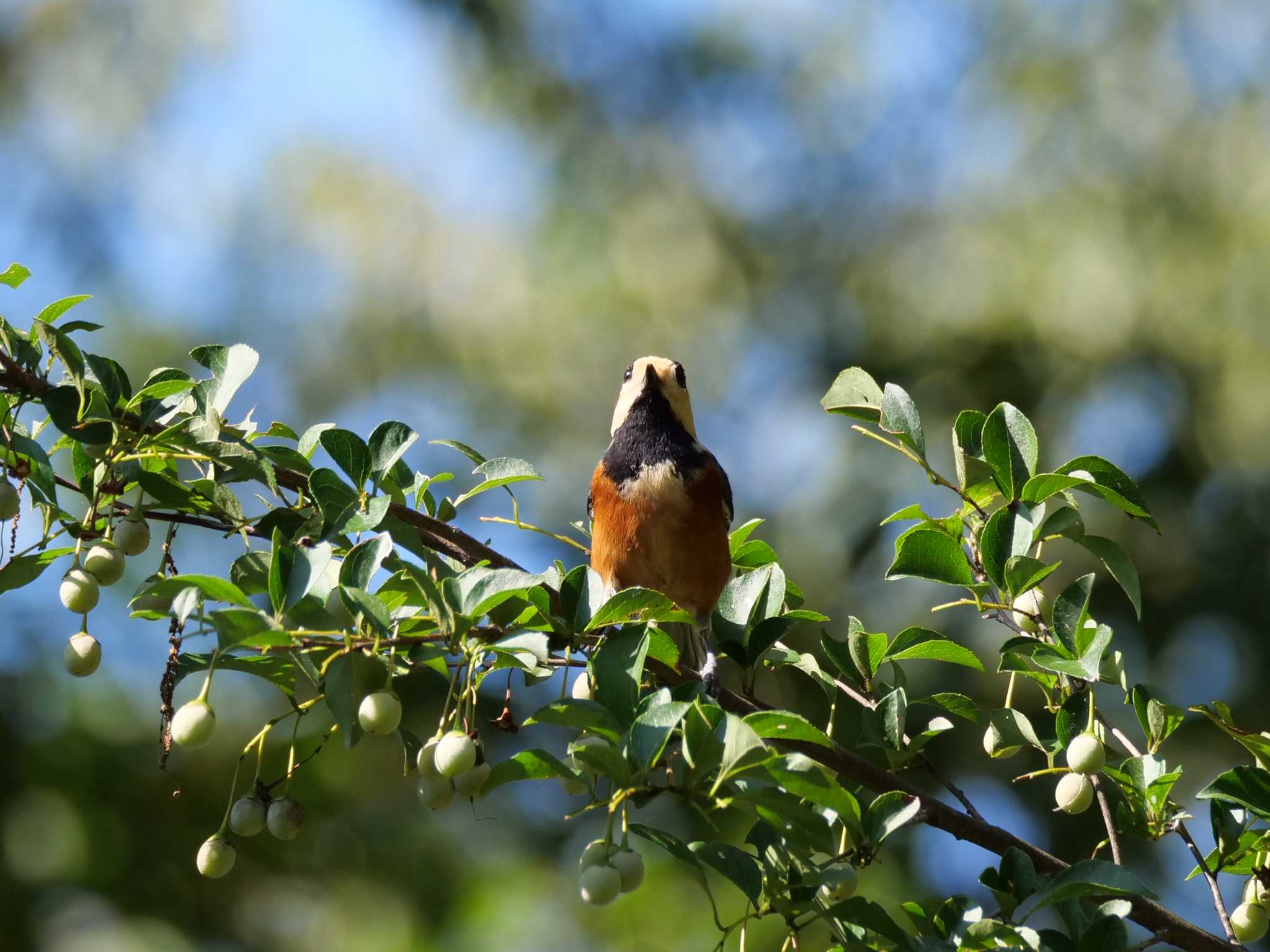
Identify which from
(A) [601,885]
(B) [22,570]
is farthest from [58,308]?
(A) [601,885]

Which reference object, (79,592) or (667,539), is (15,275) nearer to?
(79,592)

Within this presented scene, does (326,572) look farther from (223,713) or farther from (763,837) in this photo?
(223,713)

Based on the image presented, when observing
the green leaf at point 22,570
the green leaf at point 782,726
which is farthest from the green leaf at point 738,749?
the green leaf at point 22,570

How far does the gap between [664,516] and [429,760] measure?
146cm

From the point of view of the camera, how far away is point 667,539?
283cm

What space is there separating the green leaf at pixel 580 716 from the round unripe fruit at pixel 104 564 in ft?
1.87

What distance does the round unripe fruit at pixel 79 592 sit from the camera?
58.4 inches

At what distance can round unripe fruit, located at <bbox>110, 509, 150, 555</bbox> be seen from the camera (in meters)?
1.61

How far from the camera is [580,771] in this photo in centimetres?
139

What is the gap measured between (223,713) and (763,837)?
340 centimetres

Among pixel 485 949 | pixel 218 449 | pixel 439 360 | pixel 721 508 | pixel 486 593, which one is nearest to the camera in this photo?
pixel 486 593

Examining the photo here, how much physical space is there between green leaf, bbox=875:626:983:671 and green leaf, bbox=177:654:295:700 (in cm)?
82

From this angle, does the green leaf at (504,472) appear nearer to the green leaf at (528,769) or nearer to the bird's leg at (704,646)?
the green leaf at (528,769)

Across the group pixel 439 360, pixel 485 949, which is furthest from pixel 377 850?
pixel 439 360
